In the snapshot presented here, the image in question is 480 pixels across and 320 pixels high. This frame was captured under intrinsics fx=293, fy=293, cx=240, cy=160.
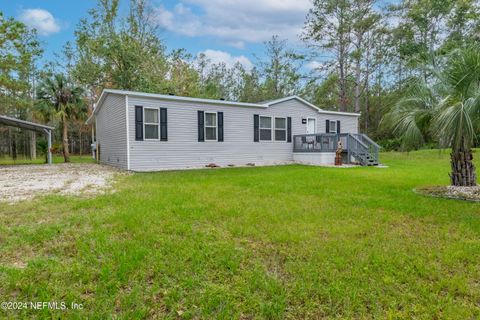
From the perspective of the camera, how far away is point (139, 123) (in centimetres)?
1084

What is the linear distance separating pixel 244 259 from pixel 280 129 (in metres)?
12.2

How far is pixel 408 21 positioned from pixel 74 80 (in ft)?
81.7

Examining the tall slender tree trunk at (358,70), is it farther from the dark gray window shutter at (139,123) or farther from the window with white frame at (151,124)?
the dark gray window shutter at (139,123)

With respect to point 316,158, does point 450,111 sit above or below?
above

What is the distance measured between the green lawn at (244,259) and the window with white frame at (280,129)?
9.74 m

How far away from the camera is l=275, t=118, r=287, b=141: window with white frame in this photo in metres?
14.6

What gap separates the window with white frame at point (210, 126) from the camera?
12461mm

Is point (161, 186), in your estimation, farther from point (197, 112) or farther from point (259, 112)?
point (259, 112)

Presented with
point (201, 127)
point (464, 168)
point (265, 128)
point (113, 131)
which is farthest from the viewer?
point (265, 128)

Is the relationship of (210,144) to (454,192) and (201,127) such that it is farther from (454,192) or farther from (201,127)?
(454,192)

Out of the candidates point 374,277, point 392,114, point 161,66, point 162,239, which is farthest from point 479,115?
point 161,66

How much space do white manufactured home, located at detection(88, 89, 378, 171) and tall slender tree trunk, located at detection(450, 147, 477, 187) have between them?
6.84 meters

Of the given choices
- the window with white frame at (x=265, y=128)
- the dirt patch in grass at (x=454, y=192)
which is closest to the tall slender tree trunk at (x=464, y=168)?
the dirt patch in grass at (x=454, y=192)

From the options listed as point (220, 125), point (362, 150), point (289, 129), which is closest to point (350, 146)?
point (362, 150)
